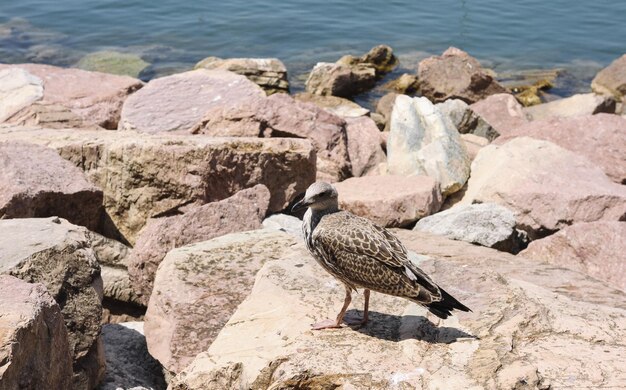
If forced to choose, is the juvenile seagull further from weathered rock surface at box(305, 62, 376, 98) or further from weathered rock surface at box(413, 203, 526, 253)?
weathered rock surface at box(305, 62, 376, 98)

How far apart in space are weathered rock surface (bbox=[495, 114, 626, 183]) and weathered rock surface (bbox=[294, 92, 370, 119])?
4.00 m

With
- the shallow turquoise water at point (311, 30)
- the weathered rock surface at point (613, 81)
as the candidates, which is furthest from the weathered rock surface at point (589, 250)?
the shallow turquoise water at point (311, 30)

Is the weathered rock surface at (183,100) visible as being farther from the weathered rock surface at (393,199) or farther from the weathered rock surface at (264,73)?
the weathered rock surface at (264,73)

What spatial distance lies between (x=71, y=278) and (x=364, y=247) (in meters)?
2.18

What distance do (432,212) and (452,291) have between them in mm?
3609

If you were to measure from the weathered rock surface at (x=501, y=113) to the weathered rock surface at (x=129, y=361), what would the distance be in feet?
27.0

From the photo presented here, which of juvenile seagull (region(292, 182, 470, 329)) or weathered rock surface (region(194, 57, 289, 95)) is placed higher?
juvenile seagull (region(292, 182, 470, 329))

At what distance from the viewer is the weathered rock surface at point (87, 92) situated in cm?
1211

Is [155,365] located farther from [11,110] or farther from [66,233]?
[11,110]

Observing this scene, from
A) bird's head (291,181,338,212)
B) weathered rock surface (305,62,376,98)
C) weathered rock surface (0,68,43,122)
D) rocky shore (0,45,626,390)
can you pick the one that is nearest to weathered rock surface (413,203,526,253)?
rocky shore (0,45,626,390)

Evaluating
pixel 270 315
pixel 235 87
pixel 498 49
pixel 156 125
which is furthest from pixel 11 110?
pixel 498 49

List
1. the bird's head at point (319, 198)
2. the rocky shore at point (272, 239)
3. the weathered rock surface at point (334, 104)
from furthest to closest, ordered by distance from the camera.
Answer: the weathered rock surface at point (334, 104), the bird's head at point (319, 198), the rocky shore at point (272, 239)

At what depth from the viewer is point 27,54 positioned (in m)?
20.2

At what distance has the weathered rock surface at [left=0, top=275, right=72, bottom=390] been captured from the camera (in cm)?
469
